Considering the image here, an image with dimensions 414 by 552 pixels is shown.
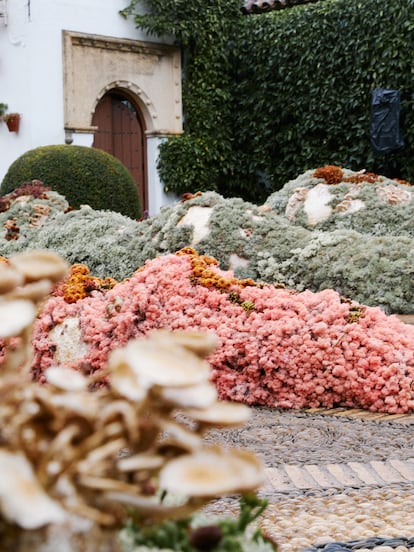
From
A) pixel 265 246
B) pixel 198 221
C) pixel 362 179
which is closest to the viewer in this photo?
pixel 265 246

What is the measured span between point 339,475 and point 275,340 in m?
1.37

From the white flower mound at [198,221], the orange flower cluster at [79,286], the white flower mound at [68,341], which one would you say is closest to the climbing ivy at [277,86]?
the white flower mound at [198,221]

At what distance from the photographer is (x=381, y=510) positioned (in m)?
2.86

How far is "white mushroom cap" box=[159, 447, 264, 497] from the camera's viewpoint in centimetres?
82

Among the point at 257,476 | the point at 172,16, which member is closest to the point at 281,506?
the point at 257,476

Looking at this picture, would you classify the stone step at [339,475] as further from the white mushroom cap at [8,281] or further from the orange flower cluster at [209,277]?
the white mushroom cap at [8,281]

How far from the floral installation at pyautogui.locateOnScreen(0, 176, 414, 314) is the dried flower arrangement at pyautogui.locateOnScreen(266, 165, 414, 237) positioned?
0.01 meters

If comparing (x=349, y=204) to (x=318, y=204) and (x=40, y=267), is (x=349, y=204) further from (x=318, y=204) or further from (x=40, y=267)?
(x=40, y=267)

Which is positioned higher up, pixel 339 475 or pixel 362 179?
pixel 362 179

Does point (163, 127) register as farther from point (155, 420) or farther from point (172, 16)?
point (155, 420)

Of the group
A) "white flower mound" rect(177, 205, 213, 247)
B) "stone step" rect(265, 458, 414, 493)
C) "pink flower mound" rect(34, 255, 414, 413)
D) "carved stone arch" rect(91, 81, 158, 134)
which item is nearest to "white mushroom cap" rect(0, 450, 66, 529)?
"stone step" rect(265, 458, 414, 493)

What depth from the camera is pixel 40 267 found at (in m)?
1.00

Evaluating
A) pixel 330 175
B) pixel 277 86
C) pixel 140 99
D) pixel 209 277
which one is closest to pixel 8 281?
pixel 209 277

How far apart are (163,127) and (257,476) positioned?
14.2 meters
